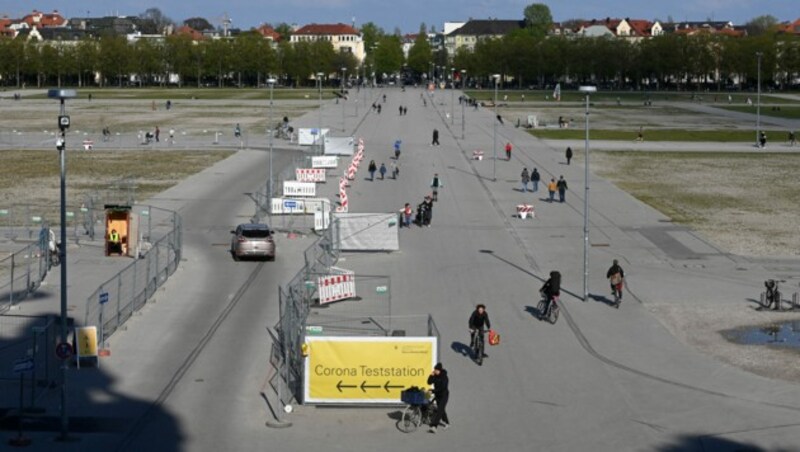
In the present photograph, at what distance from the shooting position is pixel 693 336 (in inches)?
1270

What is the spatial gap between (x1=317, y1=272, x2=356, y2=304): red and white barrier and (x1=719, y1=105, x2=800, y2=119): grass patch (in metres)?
110

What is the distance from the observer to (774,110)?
493 feet

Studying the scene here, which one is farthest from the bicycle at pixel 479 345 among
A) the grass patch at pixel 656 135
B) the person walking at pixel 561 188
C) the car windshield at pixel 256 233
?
the grass patch at pixel 656 135

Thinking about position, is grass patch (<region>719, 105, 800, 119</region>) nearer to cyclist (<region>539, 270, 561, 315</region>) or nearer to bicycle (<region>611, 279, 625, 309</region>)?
bicycle (<region>611, 279, 625, 309</region>)

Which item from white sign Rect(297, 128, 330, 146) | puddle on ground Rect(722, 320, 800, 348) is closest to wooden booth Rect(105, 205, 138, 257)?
puddle on ground Rect(722, 320, 800, 348)

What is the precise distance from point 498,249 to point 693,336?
14762 millimetres

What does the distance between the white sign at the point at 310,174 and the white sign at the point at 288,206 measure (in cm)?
1060

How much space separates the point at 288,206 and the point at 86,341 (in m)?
25.8

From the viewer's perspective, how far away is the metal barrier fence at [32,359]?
83.0ft

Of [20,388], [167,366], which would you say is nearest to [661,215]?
[167,366]

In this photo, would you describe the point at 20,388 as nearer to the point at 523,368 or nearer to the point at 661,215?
the point at 523,368

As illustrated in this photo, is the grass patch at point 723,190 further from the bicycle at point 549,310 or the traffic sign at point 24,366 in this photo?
the traffic sign at point 24,366

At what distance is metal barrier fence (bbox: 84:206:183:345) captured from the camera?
30606 mm

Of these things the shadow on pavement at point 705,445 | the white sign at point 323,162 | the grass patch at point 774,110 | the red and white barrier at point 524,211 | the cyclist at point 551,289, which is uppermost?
the grass patch at point 774,110
